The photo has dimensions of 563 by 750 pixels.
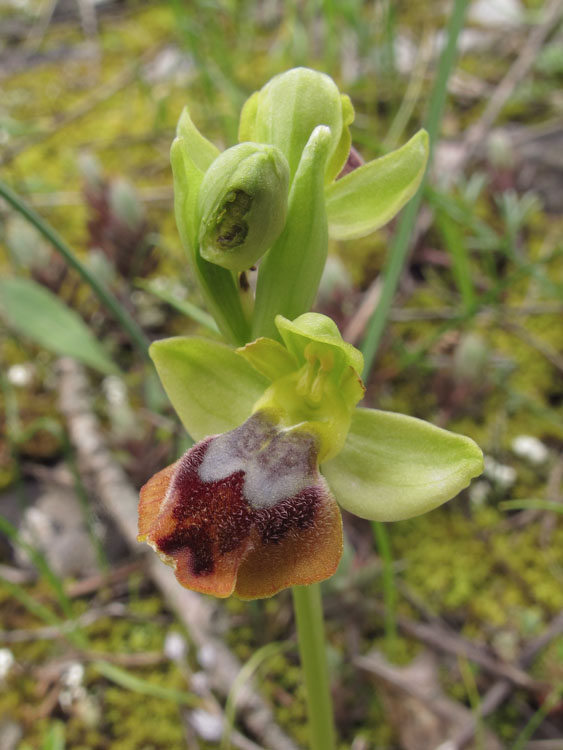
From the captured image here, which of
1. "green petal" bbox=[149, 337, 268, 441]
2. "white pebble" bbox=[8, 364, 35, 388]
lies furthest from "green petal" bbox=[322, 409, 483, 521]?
"white pebble" bbox=[8, 364, 35, 388]

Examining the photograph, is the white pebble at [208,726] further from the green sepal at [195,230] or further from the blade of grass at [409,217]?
the green sepal at [195,230]

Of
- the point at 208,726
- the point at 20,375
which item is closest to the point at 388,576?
the point at 208,726

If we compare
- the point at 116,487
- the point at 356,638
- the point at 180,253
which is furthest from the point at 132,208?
the point at 356,638

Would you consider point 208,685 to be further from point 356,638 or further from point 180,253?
point 180,253

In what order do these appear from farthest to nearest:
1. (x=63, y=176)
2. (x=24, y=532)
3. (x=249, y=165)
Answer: (x=63, y=176)
(x=24, y=532)
(x=249, y=165)

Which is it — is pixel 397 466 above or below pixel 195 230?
below

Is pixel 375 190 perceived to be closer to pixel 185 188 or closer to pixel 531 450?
pixel 185 188

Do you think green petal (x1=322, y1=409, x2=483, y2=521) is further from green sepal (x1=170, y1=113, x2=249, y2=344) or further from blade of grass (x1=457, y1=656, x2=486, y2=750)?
blade of grass (x1=457, y1=656, x2=486, y2=750)
